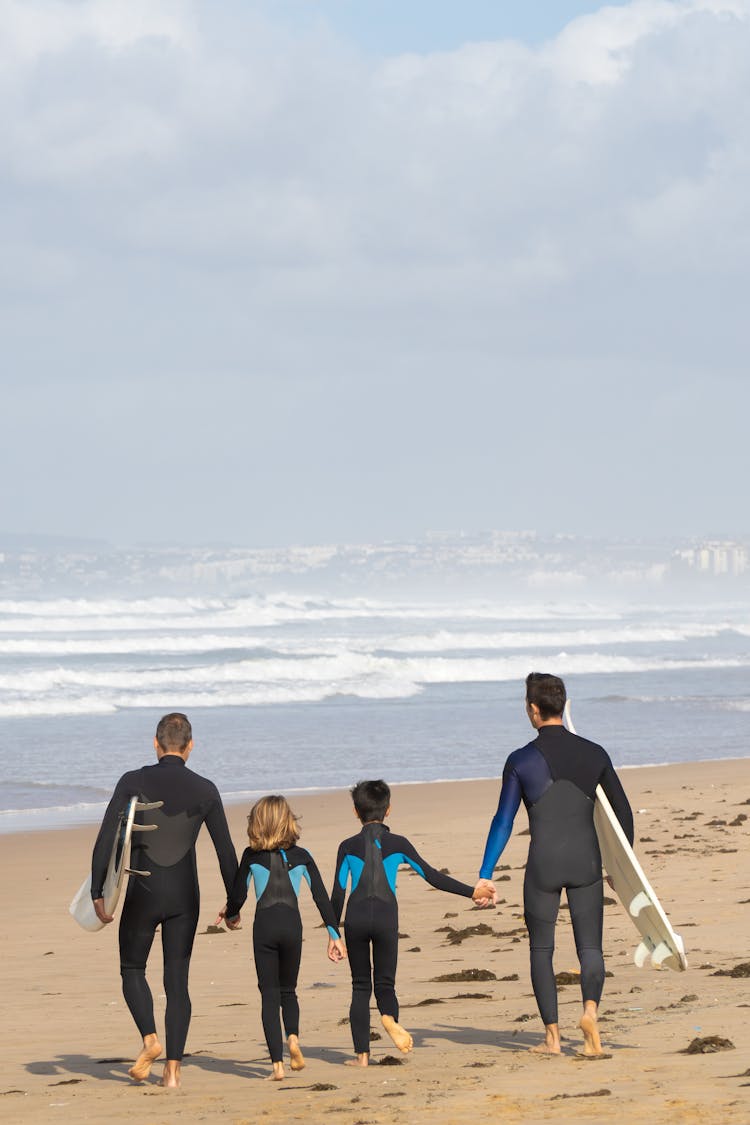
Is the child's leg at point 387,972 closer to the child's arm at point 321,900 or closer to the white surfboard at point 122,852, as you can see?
the child's arm at point 321,900

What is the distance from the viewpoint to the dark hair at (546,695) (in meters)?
5.64

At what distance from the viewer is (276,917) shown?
5.55 m

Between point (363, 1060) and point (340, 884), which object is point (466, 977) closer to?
point (363, 1060)

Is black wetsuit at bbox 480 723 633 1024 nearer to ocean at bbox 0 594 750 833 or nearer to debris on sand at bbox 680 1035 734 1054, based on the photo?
debris on sand at bbox 680 1035 734 1054

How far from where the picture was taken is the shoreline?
1448cm

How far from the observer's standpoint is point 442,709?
27422 millimetres

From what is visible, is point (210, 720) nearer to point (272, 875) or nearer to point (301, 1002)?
point (301, 1002)

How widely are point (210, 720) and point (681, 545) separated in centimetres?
11821

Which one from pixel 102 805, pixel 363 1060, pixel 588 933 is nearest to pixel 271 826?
pixel 363 1060

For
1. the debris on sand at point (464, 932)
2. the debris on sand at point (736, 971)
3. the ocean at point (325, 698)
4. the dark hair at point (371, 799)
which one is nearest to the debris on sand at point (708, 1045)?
the dark hair at point (371, 799)

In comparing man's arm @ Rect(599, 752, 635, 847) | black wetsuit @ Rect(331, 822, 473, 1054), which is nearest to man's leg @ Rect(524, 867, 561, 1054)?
black wetsuit @ Rect(331, 822, 473, 1054)

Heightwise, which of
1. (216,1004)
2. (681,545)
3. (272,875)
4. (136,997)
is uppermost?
(681,545)

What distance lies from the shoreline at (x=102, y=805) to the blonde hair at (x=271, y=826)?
9125mm

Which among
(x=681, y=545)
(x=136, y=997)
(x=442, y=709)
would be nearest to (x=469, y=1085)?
(x=136, y=997)
